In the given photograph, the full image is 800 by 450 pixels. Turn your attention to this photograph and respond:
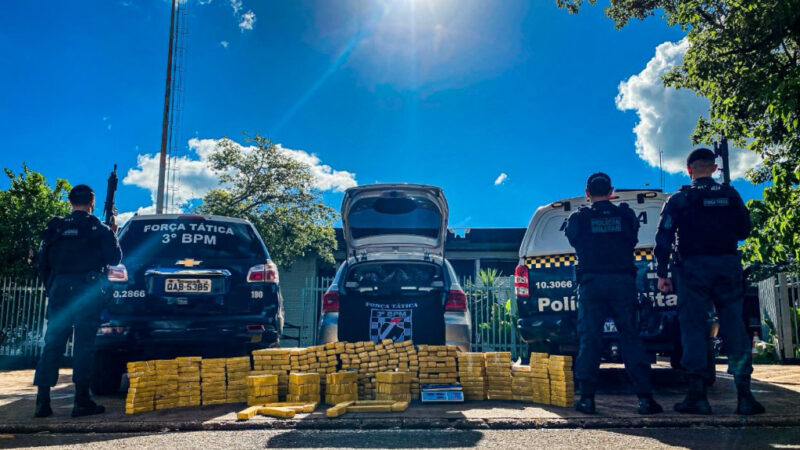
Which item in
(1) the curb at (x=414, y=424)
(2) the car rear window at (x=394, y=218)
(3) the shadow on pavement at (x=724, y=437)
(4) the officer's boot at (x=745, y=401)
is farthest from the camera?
(2) the car rear window at (x=394, y=218)

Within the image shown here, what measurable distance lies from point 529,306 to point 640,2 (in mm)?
10762

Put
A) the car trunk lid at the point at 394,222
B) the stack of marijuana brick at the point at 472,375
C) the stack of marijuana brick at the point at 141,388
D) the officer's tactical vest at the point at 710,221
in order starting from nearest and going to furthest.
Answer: the officer's tactical vest at the point at 710,221, the stack of marijuana brick at the point at 141,388, the stack of marijuana brick at the point at 472,375, the car trunk lid at the point at 394,222

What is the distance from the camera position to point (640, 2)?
46.3ft

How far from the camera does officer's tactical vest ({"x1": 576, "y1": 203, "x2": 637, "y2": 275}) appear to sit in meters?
5.15

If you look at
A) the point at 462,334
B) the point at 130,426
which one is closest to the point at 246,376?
the point at 130,426

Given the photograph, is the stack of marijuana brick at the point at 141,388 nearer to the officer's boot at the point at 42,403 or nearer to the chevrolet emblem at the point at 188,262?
the officer's boot at the point at 42,403

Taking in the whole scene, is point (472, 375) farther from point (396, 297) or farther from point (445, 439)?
point (445, 439)

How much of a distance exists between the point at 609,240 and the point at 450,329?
208 cm

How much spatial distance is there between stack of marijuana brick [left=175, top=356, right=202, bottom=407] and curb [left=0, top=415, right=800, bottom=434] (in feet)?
3.43

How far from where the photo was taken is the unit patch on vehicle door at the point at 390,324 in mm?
6938

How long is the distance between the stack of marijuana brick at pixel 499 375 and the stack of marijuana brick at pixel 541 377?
0.27 meters

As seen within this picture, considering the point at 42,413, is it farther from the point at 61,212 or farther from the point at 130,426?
the point at 61,212

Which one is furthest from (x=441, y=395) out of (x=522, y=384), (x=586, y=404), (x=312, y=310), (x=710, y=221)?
(x=312, y=310)

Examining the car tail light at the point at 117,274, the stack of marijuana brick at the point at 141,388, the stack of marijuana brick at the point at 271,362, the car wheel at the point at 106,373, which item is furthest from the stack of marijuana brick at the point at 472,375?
the car wheel at the point at 106,373
